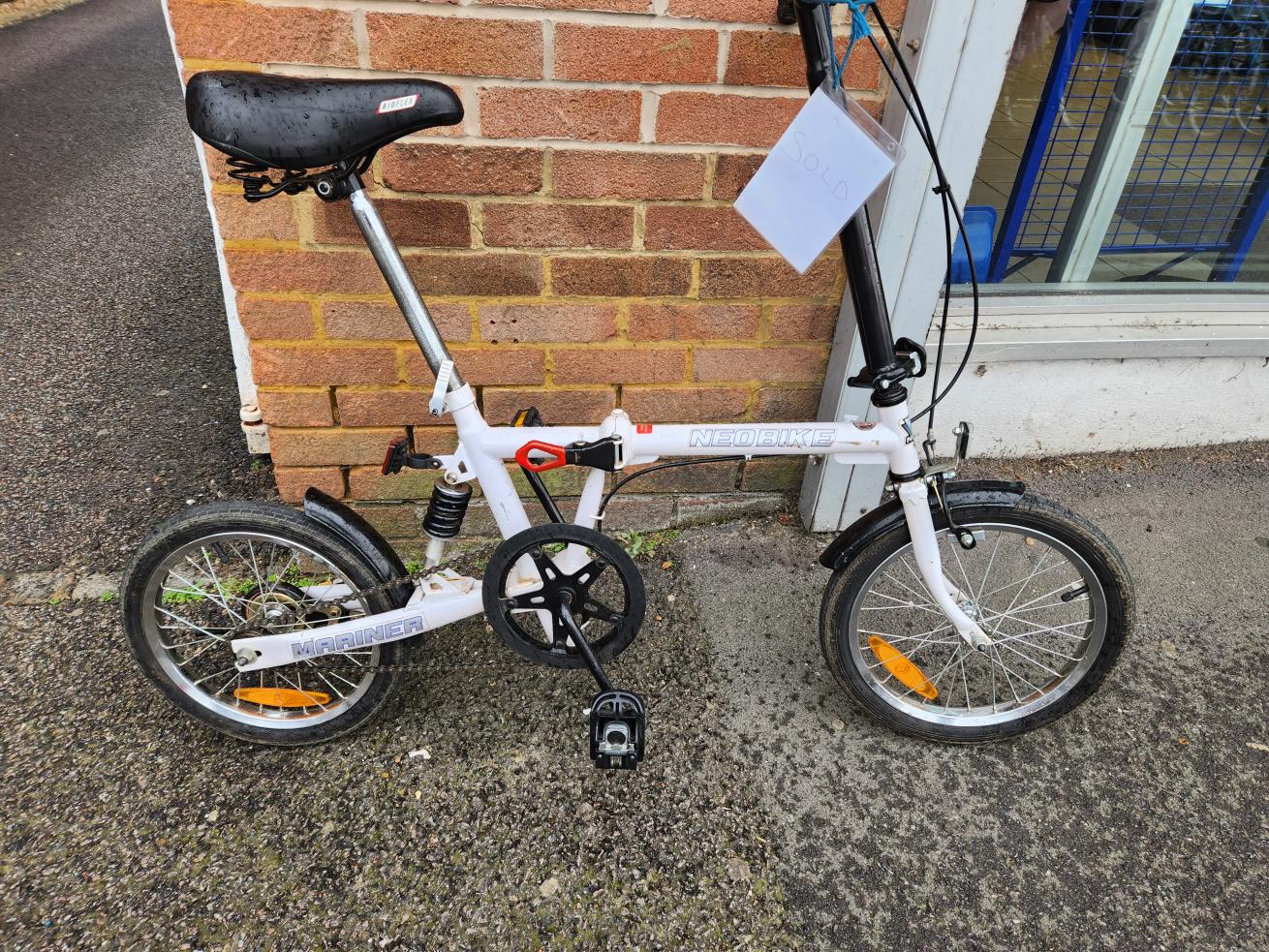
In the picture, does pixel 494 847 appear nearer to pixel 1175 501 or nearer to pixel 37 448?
pixel 37 448

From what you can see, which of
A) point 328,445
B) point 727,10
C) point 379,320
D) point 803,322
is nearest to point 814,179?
point 727,10

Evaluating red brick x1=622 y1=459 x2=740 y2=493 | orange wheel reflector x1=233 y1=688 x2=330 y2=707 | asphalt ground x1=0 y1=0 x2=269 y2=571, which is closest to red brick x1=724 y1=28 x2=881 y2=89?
red brick x1=622 y1=459 x2=740 y2=493

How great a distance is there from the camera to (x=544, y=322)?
7.04 feet

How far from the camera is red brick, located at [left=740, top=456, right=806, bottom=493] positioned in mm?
2545

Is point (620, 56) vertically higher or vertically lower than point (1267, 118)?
higher

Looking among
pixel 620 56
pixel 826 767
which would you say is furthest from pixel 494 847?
A: pixel 620 56

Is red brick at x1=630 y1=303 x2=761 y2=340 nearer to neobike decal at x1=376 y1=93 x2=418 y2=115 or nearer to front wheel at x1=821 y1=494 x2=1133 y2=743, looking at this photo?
front wheel at x1=821 y1=494 x2=1133 y2=743

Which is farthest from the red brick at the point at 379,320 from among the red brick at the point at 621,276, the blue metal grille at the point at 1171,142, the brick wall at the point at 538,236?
the blue metal grille at the point at 1171,142

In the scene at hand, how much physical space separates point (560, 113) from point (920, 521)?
121 cm

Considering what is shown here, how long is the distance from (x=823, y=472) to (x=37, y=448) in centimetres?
257

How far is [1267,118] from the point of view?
276cm

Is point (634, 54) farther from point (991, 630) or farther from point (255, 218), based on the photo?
point (991, 630)

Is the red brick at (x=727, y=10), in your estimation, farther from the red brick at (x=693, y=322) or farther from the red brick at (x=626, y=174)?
the red brick at (x=693, y=322)

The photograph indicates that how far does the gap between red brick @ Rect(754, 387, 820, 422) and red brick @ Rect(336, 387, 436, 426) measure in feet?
2.95
